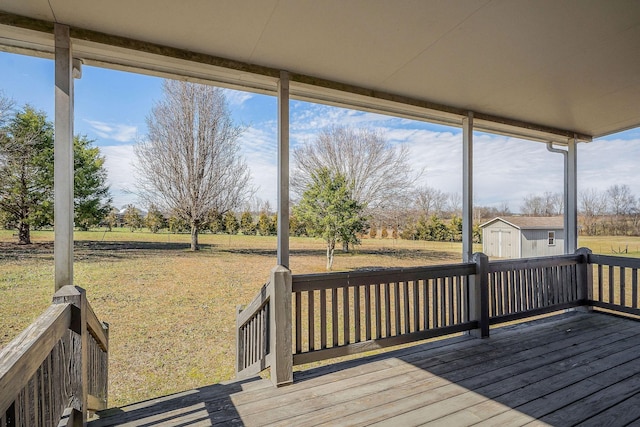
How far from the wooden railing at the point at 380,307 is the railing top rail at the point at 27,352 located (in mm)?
1456

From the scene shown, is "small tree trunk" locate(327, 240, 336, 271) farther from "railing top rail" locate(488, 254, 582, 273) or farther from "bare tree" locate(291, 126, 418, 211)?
"railing top rail" locate(488, 254, 582, 273)

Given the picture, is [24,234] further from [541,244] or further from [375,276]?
[541,244]

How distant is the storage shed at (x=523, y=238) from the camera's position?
4691 millimetres

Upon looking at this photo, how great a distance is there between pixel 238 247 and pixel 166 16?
11.1ft

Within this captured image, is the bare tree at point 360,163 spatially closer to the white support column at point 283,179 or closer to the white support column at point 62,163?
the white support column at point 283,179

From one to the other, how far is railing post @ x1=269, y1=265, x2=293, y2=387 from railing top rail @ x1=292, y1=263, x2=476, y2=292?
145mm

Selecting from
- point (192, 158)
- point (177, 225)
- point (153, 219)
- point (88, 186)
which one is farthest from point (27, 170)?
point (192, 158)

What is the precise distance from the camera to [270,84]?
2.65 metres

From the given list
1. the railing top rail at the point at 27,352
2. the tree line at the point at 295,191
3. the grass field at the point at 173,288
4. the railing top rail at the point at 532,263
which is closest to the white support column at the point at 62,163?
the railing top rail at the point at 27,352

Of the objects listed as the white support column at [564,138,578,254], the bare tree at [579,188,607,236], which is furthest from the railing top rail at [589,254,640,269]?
the bare tree at [579,188,607,236]

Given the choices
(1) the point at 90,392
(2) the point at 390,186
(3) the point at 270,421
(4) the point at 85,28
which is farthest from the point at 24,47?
(2) the point at 390,186

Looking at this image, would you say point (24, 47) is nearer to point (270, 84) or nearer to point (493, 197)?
point (270, 84)

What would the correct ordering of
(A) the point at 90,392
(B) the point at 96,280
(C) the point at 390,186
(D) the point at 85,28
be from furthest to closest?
1. (C) the point at 390,186
2. (B) the point at 96,280
3. (A) the point at 90,392
4. (D) the point at 85,28

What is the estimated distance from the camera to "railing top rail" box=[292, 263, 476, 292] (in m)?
2.55
